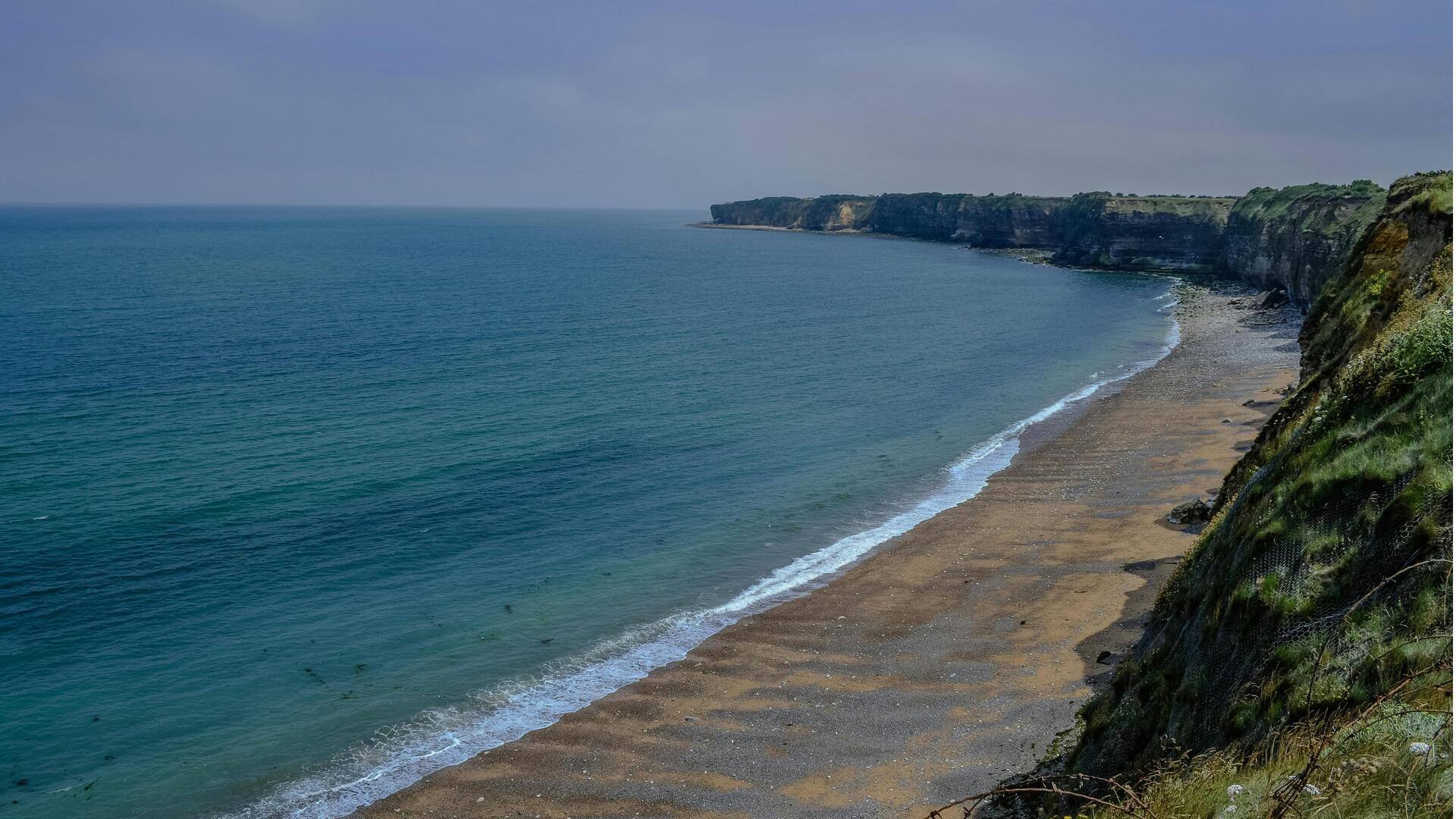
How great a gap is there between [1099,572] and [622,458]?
2147 centimetres

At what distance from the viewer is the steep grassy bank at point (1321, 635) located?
279 inches

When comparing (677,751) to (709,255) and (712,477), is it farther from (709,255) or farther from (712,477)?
(709,255)

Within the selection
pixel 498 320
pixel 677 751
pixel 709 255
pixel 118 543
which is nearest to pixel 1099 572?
pixel 677 751

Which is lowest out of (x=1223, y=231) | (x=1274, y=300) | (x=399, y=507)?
(x=399, y=507)

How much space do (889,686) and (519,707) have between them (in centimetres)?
905

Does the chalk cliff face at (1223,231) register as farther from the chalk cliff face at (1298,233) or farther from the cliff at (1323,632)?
the cliff at (1323,632)

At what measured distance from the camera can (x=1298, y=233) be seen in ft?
291

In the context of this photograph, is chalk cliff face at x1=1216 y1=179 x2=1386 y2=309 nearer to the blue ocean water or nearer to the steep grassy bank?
the blue ocean water

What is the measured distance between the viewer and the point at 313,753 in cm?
2152

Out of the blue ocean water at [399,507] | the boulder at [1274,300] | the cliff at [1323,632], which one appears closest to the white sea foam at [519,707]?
the blue ocean water at [399,507]

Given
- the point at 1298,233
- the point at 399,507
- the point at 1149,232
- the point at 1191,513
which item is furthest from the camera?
the point at 1149,232

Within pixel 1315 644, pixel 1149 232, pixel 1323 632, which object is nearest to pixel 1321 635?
pixel 1323 632

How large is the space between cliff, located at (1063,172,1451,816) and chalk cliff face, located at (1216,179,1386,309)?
182ft

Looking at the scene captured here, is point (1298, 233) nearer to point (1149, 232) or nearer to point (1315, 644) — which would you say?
point (1149, 232)
